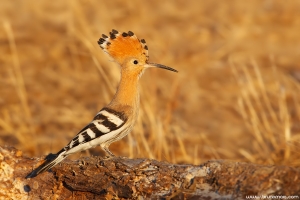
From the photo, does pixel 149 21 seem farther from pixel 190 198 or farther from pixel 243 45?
pixel 190 198

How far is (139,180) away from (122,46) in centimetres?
110

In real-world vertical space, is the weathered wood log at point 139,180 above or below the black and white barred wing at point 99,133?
below

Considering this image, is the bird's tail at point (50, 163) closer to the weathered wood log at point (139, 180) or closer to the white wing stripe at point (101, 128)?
the weathered wood log at point (139, 180)

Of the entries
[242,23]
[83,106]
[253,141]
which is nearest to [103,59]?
[83,106]

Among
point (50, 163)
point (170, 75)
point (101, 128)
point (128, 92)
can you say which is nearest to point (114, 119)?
point (101, 128)

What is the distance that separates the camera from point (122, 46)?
14.4 ft

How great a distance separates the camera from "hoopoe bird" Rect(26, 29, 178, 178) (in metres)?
3.90

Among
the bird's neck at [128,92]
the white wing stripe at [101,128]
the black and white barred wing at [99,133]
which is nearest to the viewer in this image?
the black and white barred wing at [99,133]

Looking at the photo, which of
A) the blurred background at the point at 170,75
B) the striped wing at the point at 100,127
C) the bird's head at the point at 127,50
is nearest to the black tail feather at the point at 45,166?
the striped wing at the point at 100,127

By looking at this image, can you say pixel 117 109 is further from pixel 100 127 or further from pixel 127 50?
pixel 127 50

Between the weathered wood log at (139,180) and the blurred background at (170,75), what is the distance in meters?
1.48

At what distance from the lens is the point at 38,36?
32.2 feet

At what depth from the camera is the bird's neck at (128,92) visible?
4258 millimetres

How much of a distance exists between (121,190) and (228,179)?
1.85 ft
